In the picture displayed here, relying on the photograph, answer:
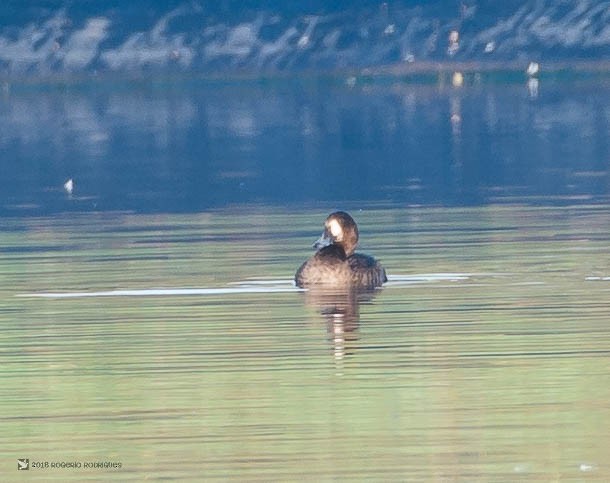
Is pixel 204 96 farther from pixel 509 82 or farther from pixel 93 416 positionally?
pixel 93 416

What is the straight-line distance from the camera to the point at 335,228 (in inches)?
837

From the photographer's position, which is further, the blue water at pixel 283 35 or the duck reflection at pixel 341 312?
the blue water at pixel 283 35

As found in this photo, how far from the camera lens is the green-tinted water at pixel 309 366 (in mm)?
12906

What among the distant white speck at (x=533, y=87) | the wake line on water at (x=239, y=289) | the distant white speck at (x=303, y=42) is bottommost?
the wake line on water at (x=239, y=289)

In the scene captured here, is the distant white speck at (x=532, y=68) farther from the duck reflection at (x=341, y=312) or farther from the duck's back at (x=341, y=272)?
the duck reflection at (x=341, y=312)

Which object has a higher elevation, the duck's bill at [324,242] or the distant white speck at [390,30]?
the distant white speck at [390,30]

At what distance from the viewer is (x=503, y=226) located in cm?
2622

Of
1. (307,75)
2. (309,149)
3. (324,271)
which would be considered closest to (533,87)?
(307,75)

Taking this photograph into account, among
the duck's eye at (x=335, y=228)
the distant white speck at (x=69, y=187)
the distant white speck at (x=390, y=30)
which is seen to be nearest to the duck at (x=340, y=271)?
the duck's eye at (x=335, y=228)

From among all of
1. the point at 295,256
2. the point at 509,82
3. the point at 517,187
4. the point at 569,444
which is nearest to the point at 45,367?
the point at 569,444

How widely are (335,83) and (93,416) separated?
8586 centimetres

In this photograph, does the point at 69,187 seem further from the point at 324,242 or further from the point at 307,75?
the point at 307,75

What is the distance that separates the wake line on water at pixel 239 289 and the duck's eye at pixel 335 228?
2.20 ft

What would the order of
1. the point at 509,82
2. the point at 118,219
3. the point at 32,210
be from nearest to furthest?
the point at 118,219 → the point at 32,210 → the point at 509,82
